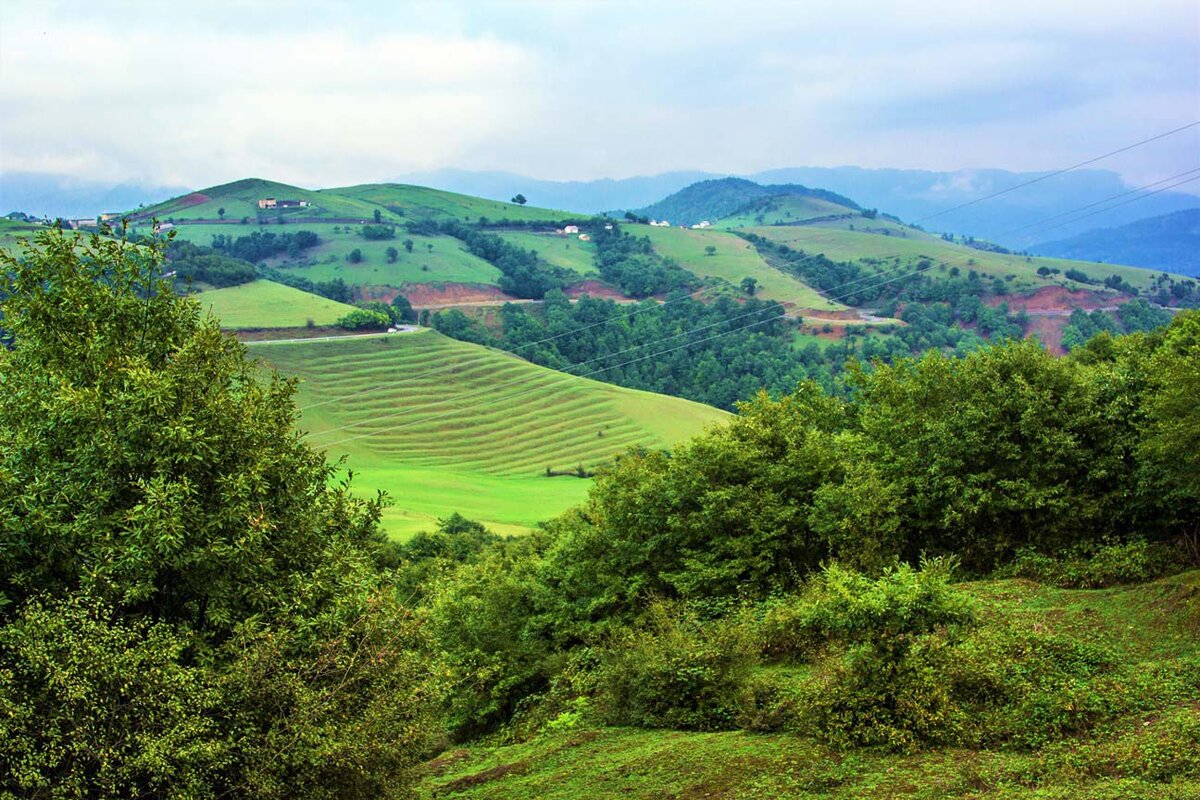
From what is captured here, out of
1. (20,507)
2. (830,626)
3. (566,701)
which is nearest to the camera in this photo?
(20,507)

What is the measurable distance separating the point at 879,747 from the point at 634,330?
180m


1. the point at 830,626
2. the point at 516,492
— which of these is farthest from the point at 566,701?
the point at 516,492

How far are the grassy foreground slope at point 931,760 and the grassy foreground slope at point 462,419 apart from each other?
265 feet

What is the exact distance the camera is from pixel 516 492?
11356cm

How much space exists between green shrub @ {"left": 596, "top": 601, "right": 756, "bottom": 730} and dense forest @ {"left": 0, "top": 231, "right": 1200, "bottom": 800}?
0.24 ft

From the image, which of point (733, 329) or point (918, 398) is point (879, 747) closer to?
point (918, 398)

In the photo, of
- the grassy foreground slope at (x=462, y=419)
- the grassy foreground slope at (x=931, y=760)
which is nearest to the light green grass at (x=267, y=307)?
the grassy foreground slope at (x=462, y=419)

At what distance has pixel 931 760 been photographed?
16.0 metres

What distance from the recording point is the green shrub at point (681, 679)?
21.1 m

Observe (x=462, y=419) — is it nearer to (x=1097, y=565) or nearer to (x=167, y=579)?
(x=1097, y=565)

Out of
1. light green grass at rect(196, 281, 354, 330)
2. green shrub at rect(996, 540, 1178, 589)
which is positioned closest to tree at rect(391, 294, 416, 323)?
light green grass at rect(196, 281, 354, 330)

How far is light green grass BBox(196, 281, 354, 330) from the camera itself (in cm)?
15762

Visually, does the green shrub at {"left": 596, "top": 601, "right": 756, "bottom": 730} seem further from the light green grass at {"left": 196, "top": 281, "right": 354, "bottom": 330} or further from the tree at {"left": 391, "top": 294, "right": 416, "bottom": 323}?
→ the tree at {"left": 391, "top": 294, "right": 416, "bottom": 323}

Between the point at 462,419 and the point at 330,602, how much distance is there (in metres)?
123
